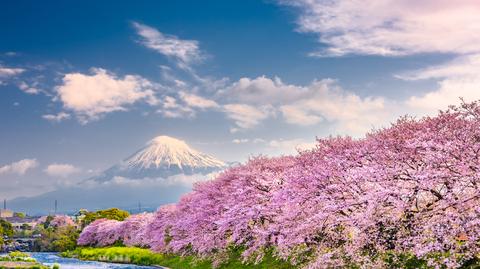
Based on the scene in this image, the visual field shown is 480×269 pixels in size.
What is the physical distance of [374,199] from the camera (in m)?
22.5

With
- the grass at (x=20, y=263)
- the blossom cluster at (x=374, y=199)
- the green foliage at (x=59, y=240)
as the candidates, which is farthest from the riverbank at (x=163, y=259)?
the grass at (x=20, y=263)

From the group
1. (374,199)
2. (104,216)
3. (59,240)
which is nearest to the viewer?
(374,199)

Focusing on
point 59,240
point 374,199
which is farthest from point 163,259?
point 59,240

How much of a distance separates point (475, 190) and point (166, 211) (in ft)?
175

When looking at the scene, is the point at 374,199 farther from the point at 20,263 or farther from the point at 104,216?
the point at 104,216

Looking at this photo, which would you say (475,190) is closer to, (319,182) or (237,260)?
(319,182)

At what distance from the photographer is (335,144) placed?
30.2 metres

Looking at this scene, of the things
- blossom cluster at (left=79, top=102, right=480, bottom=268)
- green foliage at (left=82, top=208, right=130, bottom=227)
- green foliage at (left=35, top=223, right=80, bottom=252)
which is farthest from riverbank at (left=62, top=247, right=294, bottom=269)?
green foliage at (left=82, top=208, right=130, bottom=227)

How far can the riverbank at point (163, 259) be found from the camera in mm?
35781

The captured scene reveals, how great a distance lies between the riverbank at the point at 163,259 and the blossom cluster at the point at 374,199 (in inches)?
41.2

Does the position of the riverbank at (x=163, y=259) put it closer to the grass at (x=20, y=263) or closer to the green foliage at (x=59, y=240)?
the green foliage at (x=59, y=240)

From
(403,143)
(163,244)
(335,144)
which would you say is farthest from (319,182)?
(163,244)

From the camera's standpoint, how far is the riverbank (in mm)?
35781

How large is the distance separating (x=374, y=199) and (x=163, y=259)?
40300mm
